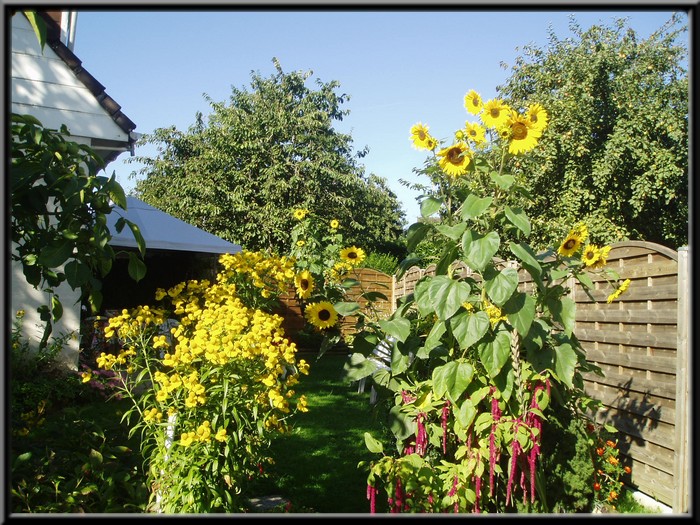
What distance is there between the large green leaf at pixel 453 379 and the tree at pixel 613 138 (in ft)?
28.3

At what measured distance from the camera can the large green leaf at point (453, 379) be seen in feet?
7.34

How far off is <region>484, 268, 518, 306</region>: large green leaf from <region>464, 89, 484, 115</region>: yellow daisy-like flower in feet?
2.07

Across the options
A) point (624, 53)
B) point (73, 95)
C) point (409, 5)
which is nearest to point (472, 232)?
point (409, 5)

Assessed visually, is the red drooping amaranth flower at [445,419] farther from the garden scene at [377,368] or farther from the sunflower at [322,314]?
the sunflower at [322,314]

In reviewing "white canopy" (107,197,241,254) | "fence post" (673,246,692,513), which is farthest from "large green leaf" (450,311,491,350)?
"white canopy" (107,197,241,254)

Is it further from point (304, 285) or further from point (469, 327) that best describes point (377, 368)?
point (469, 327)

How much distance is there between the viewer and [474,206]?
2182mm

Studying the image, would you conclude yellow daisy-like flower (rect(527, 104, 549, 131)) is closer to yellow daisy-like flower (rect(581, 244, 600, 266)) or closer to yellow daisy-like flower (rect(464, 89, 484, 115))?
yellow daisy-like flower (rect(464, 89, 484, 115))

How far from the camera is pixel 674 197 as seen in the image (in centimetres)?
1076

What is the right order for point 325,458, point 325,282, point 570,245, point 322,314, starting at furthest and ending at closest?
1. point 325,458
2. point 325,282
3. point 322,314
4. point 570,245

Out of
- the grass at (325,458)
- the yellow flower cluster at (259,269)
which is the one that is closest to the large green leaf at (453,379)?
the grass at (325,458)

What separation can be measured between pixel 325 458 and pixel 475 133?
8.43ft

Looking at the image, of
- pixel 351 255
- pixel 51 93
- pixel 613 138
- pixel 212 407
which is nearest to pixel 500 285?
pixel 351 255

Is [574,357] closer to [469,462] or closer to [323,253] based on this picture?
[469,462]
